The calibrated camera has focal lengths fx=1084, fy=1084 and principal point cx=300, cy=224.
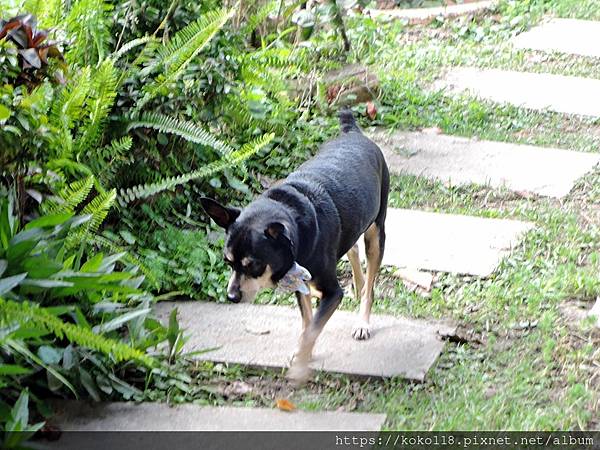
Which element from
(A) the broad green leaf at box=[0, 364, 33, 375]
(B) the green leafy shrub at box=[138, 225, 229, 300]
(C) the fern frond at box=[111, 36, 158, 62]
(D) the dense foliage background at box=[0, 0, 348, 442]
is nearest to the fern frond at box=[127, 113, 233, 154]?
(D) the dense foliage background at box=[0, 0, 348, 442]

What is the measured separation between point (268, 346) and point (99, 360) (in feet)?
2.93

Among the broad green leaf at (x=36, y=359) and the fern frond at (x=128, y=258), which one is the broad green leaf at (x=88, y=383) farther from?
the fern frond at (x=128, y=258)

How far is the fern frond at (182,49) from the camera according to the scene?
625 cm

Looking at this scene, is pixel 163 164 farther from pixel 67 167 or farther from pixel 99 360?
pixel 99 360

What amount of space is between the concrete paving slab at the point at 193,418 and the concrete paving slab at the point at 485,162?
3161 mm

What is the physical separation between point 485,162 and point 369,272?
2457 millimetres

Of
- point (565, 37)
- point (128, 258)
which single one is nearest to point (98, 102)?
point (128, 258)

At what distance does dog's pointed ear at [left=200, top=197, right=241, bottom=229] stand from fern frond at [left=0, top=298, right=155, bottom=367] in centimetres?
72

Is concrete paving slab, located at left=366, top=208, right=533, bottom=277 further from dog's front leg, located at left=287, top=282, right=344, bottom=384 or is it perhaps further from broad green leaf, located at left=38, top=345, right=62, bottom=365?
broad green leaf, located at left=38, top=345, right=62, bottom=365

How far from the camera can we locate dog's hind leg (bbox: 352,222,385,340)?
17.6 feet

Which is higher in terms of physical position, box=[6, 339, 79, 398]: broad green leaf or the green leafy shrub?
box=[6, 339, 79, 398]: broad green leaf

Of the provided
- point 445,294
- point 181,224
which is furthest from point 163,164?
point 445,294

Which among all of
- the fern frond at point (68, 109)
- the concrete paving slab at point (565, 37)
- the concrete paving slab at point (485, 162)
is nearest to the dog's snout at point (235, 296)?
the fern frond at point (68, 109)

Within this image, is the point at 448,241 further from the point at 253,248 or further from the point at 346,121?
the point at 253,248
